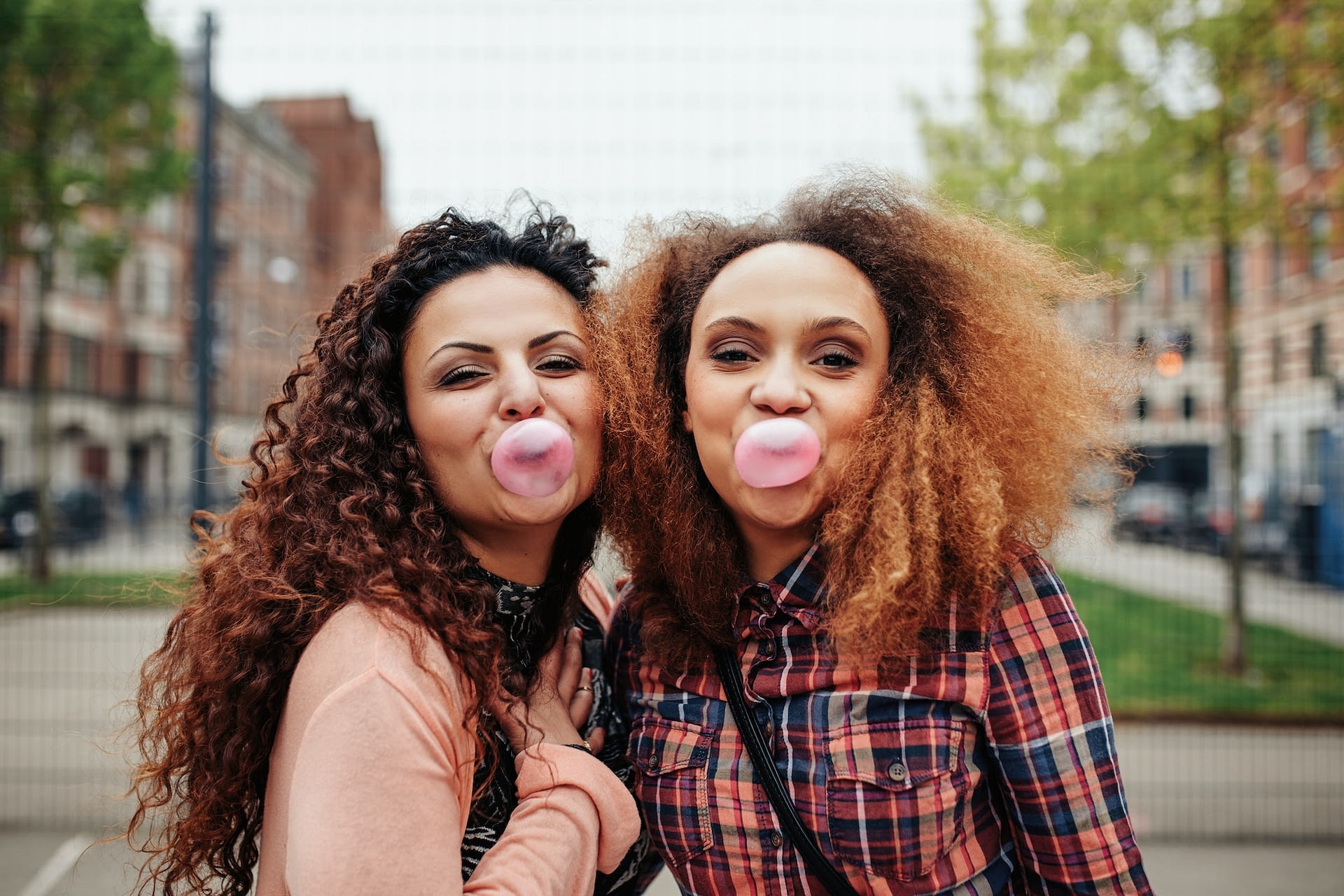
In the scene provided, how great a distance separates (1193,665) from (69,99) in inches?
338

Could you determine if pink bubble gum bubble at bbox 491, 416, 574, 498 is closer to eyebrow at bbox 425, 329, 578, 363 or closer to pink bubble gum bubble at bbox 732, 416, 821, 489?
eyebrow at bbox 425, 329, 578, 363

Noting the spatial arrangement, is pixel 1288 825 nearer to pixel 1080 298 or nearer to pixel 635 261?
pixel 1080 298

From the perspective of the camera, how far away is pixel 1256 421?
17.9 ft

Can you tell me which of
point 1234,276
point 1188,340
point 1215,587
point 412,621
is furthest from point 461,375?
point 1215,587

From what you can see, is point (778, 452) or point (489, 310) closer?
point (778, 452)

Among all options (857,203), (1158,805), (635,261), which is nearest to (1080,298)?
(857,203)

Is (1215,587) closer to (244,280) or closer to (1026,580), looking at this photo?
(1026,580)

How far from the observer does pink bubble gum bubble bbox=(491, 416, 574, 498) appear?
1.58 meters

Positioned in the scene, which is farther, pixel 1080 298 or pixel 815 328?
pixel 1080 298

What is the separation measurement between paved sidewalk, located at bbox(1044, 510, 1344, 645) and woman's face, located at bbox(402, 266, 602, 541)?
379cm

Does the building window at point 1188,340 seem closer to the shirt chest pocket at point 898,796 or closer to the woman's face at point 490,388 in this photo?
the shirt chest pocket at point 898,796

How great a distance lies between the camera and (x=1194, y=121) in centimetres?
646

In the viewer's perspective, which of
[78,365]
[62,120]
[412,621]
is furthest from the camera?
[62,120]

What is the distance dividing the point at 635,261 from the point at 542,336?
39 centimetres
